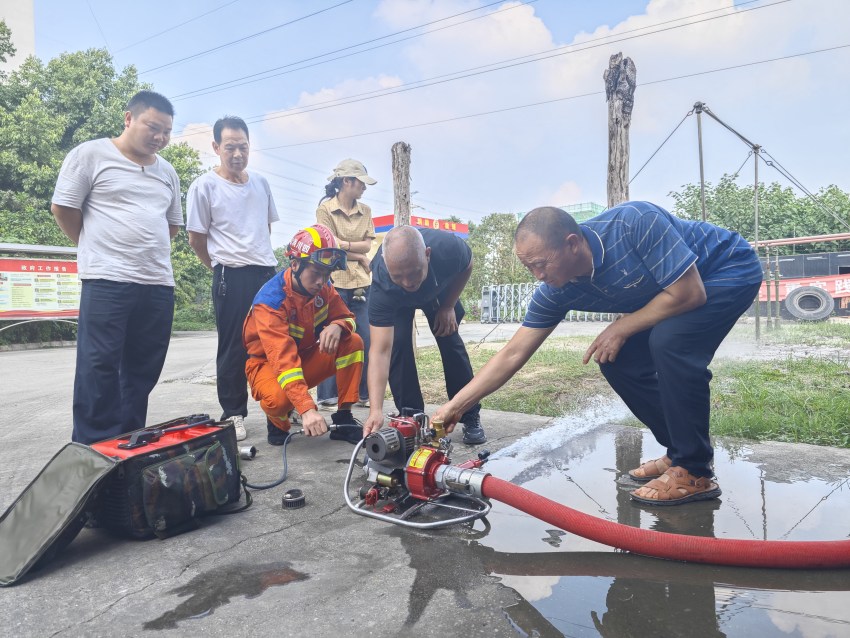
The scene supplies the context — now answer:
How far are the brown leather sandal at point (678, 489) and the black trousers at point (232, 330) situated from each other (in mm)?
2588

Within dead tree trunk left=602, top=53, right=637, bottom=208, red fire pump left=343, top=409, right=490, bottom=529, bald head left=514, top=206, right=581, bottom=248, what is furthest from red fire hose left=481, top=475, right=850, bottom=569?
dead tree trunk left=602, top=53, right=637, bottom=208

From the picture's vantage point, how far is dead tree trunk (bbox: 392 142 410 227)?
7.50m

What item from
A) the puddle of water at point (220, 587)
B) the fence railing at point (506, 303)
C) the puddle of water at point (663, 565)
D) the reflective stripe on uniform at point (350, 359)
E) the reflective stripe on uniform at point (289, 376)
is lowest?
the puddle of water at point (220, 587)

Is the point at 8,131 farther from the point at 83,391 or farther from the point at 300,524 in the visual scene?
the point at 300,524

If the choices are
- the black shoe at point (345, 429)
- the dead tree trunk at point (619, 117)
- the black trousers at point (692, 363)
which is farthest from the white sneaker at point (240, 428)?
the dead tree trunk at point (619, 117)

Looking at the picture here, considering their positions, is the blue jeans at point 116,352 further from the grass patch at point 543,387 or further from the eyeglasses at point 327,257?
the grass patch at point 543,387

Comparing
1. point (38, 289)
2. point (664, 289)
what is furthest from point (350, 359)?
point (38, 289)

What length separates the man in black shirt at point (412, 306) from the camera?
124 inches

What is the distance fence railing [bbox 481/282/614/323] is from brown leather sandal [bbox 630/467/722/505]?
19209 millimetres

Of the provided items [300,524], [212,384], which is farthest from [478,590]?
[212,384]

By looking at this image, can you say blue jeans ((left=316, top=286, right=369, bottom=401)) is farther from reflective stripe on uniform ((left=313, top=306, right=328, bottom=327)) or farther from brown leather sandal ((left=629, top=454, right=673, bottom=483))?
brown leather sandal ((left=629, top=454, right=673, bottom=483))

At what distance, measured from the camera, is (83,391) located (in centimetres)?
303

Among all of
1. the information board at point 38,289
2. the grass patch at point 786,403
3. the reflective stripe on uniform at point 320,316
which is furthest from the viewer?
the information board at point 38,289

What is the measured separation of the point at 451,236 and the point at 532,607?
250cm
